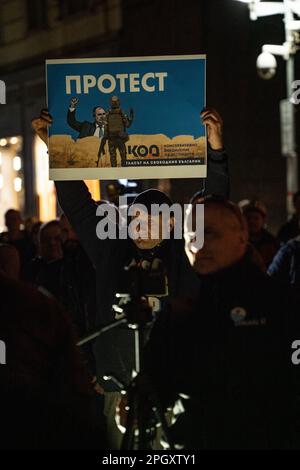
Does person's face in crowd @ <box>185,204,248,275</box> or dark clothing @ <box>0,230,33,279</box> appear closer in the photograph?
person's face in crowd @ <box>185,204,248,275</box>

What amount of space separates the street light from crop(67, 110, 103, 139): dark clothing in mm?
8144

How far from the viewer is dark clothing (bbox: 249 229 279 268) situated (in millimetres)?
9588

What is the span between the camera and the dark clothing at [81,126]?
5.93m

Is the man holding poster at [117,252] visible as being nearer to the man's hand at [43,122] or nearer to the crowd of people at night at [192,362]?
the man's hand at [43,122]

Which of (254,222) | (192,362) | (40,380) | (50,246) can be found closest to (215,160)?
(192,362)

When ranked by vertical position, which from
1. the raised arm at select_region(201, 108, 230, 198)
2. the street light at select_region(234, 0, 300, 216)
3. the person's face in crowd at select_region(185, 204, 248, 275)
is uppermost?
the street light at select_region(234, 0, 300, 216)

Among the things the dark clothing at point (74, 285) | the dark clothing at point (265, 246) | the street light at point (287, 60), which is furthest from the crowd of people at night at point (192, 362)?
the street light at point (287, 60)

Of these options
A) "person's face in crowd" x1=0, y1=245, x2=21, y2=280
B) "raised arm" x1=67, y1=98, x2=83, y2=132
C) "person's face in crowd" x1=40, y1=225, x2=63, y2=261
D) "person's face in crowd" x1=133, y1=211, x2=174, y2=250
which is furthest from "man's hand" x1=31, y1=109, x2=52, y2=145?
"person's face in crowd" x1=40, y1=225, x2=63, y2=261

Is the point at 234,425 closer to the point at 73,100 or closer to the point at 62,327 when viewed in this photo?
the point at 62,327

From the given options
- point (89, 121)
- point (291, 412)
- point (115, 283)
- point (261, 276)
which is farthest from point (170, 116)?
point (291, 412)

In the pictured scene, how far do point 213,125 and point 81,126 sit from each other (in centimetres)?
81

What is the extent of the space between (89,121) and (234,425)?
2623 millimetres

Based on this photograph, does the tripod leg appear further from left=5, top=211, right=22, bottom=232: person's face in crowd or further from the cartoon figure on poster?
left=5, top=211, right=22, bottom=232: person's face in crowd

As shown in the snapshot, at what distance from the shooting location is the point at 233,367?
12.8 ft
